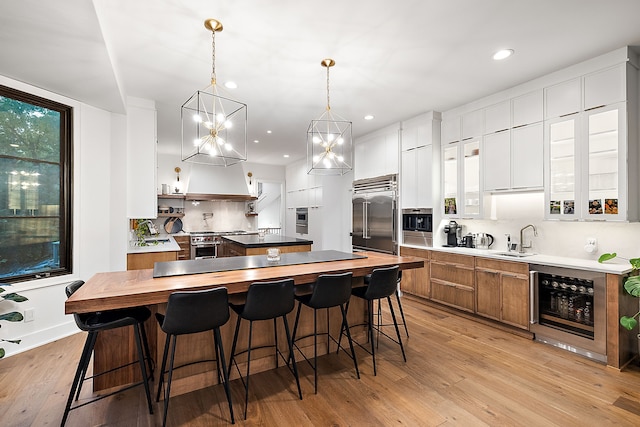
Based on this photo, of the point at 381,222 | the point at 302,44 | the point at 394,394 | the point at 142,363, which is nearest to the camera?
the point at 142,363

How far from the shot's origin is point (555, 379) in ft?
8.18

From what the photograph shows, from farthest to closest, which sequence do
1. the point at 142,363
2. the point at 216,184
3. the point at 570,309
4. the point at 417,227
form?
1. the point at 216,184
2. the point at 417,227
3. the point at 570,309
4. the point at 142,363

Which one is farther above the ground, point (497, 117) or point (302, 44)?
point (302, 44)

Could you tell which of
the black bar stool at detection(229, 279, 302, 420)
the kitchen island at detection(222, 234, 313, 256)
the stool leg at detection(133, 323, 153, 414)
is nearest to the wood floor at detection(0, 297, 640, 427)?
the stool leg at detection(133, 323, 153, 414)

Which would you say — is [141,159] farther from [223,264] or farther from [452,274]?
[452,274]

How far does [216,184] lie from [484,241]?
571 centimetres

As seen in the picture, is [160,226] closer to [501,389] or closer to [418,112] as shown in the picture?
[418,112]

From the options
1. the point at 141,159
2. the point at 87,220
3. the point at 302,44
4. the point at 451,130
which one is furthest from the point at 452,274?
the point at 87,220

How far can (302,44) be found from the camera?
2.68m

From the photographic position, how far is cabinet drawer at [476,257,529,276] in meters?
3.25

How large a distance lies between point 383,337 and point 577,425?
1645mm

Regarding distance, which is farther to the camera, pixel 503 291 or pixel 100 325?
pixel 503 291

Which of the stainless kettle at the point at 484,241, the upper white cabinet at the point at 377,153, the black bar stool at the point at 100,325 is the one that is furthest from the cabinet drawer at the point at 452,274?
the black bar stool at the point at 100,325

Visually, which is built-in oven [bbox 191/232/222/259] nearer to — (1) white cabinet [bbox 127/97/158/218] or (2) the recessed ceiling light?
(1) white cabinet [bbox 127/97/158/218]
